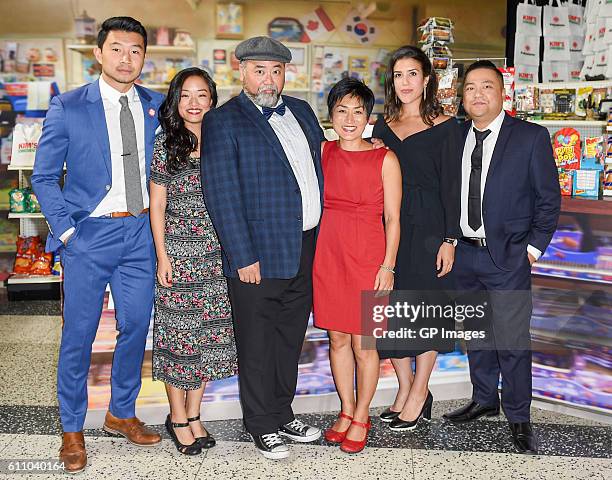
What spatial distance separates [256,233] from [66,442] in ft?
3.74

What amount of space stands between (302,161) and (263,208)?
0.25m

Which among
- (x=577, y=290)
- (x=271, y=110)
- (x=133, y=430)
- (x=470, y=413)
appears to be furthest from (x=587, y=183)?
(x=133, y=430)

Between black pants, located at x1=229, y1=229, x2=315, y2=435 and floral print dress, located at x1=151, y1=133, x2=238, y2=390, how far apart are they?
8 centimetres

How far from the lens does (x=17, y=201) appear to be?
551 centimetres

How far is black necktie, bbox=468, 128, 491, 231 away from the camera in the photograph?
9.33ft

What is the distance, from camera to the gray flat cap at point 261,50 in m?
2.49

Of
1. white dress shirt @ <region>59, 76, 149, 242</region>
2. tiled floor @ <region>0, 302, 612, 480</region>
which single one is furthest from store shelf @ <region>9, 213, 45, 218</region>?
white dress shirt @ <region>59, 76, 149, 242</region>

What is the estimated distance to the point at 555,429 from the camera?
Answer: 120 inches

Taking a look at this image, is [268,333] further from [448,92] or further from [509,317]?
[448,92]

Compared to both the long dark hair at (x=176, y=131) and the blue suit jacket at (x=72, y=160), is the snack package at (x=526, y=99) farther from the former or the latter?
the blue suit jacket at (x=72, y=160)

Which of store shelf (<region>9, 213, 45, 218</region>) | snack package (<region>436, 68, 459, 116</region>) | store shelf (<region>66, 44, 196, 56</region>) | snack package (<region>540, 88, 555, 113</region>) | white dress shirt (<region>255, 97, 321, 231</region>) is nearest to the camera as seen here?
white dress shirt (<region>255, 97, 321, 231</region>)

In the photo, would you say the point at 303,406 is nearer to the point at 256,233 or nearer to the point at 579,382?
the point at 256,233

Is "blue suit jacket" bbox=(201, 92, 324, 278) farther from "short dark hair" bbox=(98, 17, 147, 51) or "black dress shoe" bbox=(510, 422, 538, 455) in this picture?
"black dress shoe" bbox=(510, 422, 538, 455)

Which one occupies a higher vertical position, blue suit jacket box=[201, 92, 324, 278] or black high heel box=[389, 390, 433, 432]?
blue suit jacket box=[201, 92, 324, 278]
